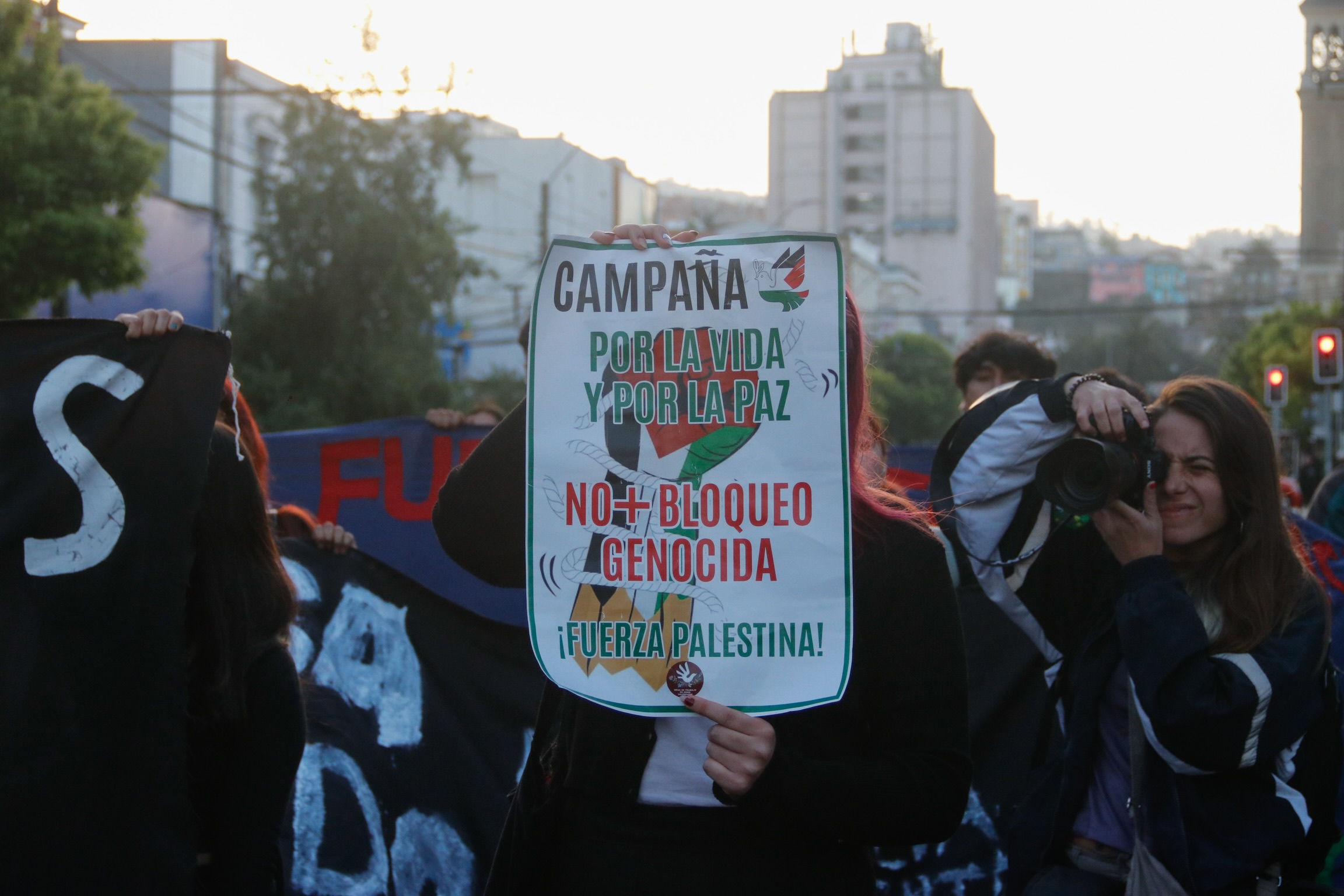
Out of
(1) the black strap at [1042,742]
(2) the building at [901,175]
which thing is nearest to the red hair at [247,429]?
(1) the black strap at [1042,742]

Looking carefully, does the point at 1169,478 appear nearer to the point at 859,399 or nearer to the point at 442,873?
the point at 859,399

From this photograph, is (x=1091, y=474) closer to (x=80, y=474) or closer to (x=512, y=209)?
(x=80, y=474)

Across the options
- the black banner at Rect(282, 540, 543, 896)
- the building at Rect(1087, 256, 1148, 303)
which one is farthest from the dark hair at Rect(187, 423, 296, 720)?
the building at Rect(1087, 256, 1148, 303)

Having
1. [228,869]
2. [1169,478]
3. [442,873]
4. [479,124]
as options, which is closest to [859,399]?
[1169,478]

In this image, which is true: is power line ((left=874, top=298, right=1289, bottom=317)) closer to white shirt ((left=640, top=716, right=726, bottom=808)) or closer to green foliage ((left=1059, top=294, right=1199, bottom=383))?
green foliage ((left=1059, top=294, right=1199, bottom=383))

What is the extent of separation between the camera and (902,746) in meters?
1.97

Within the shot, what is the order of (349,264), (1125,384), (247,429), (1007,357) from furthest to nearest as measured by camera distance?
(349,264) → (1007,357) → (1125,384) → (247,429)

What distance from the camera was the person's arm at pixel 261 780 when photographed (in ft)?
7.25

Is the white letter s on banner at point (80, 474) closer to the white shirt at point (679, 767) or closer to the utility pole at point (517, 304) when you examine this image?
the white shirt at point (679, 767)

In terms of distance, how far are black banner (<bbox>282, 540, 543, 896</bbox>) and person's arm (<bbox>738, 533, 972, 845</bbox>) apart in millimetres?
2294

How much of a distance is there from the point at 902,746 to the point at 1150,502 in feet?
2.69

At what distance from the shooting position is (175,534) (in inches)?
90.9

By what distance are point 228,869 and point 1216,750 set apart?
1699 millimetres

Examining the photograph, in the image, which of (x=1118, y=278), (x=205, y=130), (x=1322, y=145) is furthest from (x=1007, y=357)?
(x=1118, y=278)
